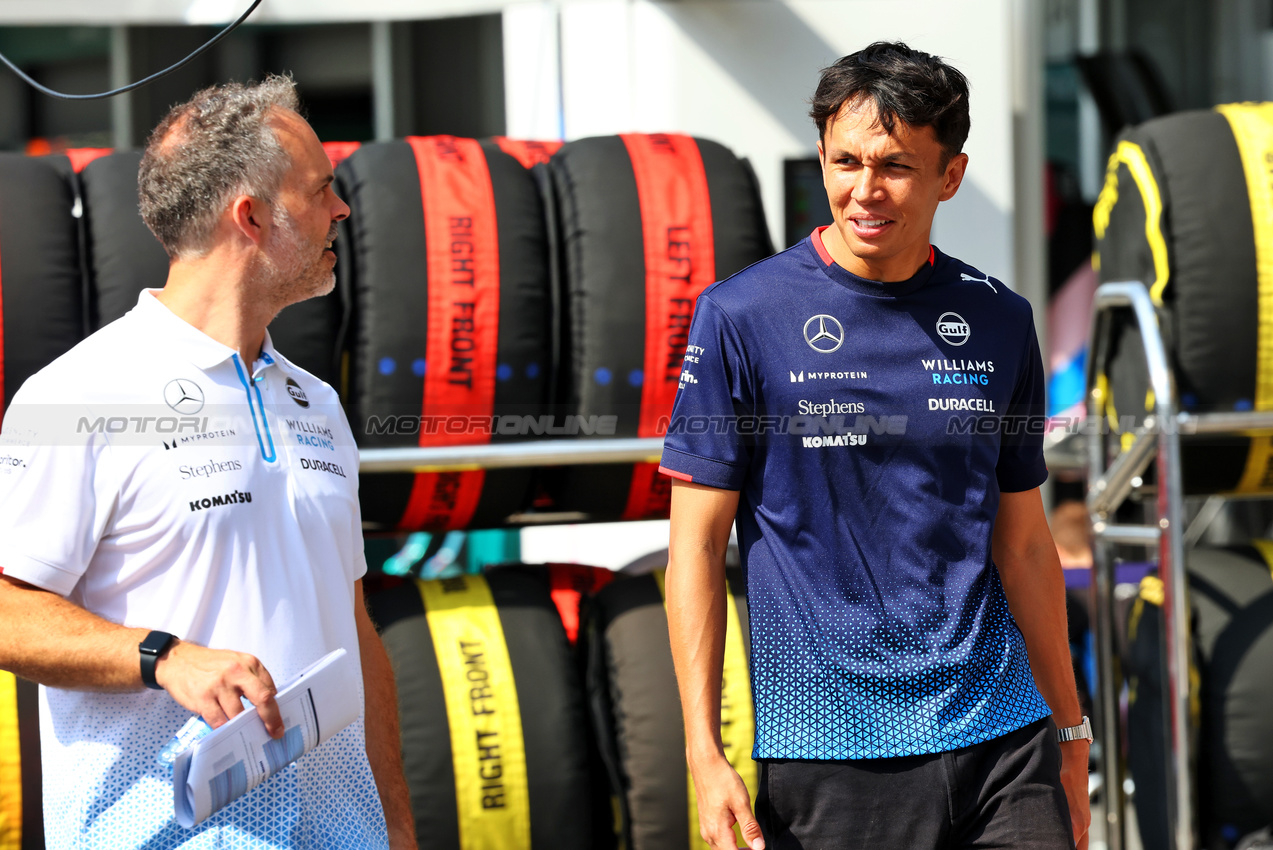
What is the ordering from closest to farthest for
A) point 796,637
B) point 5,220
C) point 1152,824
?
1. point 796,637
2. point 5,220
3. point 1152,824

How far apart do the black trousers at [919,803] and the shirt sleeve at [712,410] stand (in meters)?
0.40

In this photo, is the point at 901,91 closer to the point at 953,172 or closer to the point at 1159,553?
→ the point at 953,172

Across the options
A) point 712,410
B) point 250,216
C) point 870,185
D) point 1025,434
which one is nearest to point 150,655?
point 250,216

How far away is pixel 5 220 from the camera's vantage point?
2.38 metres

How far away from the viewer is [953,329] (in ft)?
5.67

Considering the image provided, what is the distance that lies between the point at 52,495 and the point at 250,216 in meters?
0.46

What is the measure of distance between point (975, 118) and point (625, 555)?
166cm

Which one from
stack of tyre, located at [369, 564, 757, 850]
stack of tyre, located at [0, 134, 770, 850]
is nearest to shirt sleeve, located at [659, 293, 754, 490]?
stack of tyre, located at [0, 134, 770, 850]

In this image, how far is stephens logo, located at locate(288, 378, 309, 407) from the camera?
5.79ft

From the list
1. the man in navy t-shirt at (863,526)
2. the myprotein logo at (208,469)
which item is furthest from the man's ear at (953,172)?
the myprotein logo at (208,469)

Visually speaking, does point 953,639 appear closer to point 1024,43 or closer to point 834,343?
point 834,343

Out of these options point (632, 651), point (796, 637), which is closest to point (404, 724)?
point (632, 651)

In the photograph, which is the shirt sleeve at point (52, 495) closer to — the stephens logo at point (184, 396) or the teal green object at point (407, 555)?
the stephens logo at point (184, 396)

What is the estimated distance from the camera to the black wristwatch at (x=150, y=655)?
1.40 m
